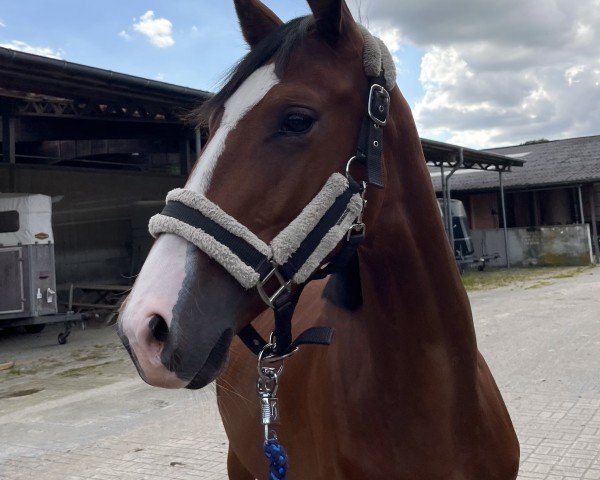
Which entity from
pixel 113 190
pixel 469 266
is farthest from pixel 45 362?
pixel 469 266

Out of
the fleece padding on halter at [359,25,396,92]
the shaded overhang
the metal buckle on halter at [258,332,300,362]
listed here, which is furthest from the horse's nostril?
the shaded overhang

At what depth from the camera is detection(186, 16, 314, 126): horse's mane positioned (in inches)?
59.4

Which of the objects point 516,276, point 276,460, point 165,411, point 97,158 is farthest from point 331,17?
point 516,276

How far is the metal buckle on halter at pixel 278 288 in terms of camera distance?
4.43 ft

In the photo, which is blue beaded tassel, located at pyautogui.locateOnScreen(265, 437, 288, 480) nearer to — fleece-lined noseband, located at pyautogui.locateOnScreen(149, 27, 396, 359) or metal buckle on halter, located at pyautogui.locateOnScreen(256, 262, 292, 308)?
fleece-lined noseband, located at pyautogui.locateOnScreen(149, 27, 396, 359)

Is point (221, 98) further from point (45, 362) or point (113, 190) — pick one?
point (113, 190)

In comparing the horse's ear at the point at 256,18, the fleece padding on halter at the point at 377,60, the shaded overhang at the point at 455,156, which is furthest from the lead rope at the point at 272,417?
the shaded overhang at the point at 455,156

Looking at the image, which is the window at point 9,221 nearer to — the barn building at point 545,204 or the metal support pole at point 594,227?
the barn building at point 545,204

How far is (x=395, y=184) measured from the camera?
1723 mm

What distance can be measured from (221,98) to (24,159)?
13821 millimetres

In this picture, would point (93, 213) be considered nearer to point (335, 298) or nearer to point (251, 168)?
point (335, 298)

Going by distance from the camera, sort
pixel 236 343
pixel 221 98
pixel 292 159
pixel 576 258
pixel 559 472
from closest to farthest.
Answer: pixel 292 159 < pixel 221 98 < pixel 236 343 < pixel 559 472 < pixel 576 258

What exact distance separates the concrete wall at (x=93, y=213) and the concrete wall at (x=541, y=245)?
14.2 metres

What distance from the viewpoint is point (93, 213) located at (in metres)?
13.4
